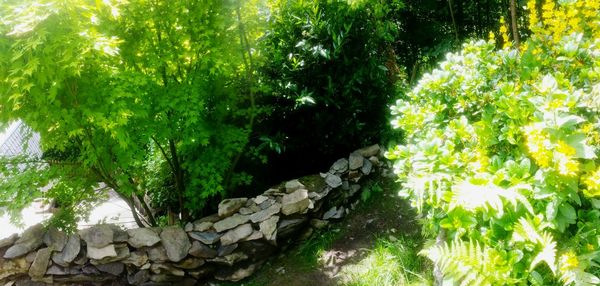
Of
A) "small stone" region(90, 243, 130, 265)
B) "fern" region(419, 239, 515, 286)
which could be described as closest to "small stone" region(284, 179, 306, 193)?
"small stone" region(90, 243, 130, 265)

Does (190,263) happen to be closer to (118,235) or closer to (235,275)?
(235,275)

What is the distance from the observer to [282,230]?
3.62 meters

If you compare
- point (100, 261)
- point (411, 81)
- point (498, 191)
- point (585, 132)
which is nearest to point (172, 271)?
point (100, 261)

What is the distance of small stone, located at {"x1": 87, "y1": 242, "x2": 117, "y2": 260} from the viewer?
330 centimetres

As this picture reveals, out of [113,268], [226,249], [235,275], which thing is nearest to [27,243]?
[113,268]

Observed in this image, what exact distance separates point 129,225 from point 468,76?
3.82 m

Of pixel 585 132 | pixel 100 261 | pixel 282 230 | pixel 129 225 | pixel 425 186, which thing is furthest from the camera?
pixel 129 225

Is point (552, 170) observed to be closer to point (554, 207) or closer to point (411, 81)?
point (554, 207)

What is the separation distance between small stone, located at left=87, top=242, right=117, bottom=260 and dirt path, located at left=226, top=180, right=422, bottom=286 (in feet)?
3.70

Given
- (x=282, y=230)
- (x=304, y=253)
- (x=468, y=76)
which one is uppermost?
(x=468, y=76)

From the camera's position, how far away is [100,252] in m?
3.31

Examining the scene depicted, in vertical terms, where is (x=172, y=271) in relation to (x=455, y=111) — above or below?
below

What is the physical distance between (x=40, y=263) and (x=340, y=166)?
2.80 metres

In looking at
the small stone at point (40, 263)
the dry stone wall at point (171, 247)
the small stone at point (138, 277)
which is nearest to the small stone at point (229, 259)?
the dry stone wall at point (171, 247)
